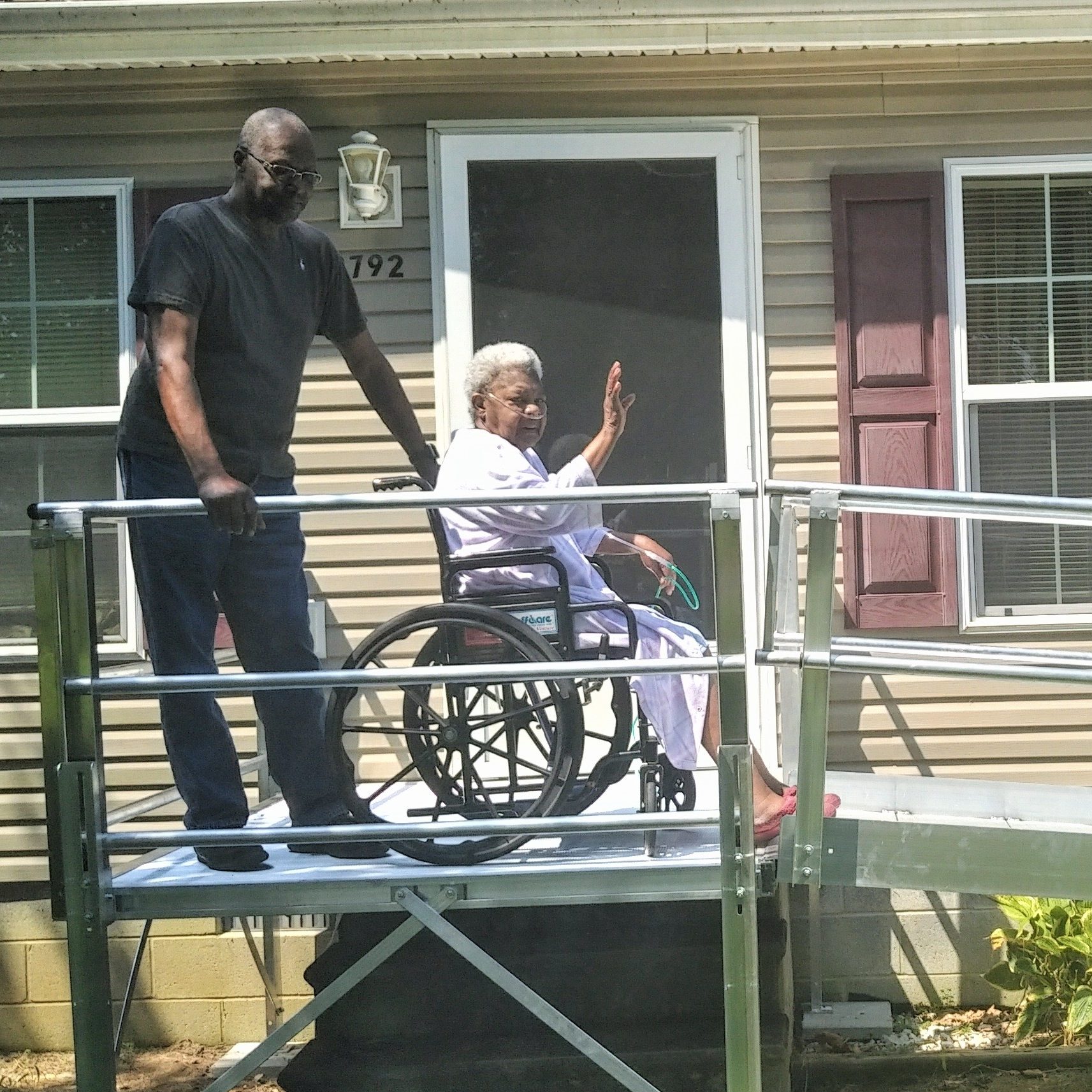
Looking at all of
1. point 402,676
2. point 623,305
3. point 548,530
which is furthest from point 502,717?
point 623,305

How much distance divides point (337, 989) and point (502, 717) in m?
0.69

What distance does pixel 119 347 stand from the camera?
4988mm

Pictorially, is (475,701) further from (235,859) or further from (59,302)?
(59,302)

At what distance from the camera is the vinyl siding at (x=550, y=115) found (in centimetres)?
497

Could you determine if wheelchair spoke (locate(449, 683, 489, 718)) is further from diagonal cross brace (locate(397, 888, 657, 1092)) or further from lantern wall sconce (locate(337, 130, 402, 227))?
lantern wall sconce (locate(337, 130, 402, 227))

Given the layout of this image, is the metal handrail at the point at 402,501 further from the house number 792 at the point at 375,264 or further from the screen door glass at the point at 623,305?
the house number 792 at the point at 375,264

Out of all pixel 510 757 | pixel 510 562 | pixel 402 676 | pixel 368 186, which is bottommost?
pixel 510 757

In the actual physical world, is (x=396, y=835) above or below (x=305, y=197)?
below

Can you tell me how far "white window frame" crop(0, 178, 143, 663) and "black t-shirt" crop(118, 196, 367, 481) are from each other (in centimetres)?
176

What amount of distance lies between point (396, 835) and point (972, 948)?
2882 millimetres

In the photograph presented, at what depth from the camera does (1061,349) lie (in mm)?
5062

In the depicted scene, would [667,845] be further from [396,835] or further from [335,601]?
[335,601]

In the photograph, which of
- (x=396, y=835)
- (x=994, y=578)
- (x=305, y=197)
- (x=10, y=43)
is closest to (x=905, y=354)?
(x=994, y=578)

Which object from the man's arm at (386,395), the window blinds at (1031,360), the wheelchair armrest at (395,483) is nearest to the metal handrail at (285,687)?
the wheelchair armrest at (395,483)
